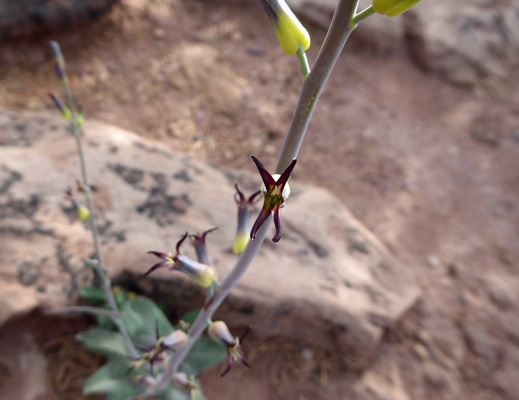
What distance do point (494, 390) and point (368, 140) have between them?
2797 mm

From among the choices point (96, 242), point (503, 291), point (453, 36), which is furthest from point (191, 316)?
point (453, 36)

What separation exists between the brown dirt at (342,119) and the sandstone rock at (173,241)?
2.39ft

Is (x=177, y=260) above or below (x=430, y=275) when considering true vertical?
above

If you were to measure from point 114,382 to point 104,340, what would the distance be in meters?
0.20

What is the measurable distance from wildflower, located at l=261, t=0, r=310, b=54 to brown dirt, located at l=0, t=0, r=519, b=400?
2.50 m

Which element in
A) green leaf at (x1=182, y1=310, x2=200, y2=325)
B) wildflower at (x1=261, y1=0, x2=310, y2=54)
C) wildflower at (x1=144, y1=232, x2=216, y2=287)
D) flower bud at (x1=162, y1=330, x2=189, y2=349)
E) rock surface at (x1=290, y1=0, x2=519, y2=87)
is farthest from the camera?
rock surface at (x1=290, y1=0, x2=519, y2=87)

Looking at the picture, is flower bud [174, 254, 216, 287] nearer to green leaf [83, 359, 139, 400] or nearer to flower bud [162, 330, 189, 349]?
flower bud [162, 330, 189, 349]

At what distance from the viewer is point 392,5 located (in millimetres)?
832

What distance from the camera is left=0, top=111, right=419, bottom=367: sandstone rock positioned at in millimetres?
2107

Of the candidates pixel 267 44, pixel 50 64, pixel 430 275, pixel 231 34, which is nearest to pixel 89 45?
pixel 50 64

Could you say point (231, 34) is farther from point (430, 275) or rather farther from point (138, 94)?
point (430, 275)

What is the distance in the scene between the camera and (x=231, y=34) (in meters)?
5.17

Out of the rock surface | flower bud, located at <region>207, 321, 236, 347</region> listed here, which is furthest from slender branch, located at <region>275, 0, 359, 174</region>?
the rock surface

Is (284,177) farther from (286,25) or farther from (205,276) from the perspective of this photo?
(205,276)
